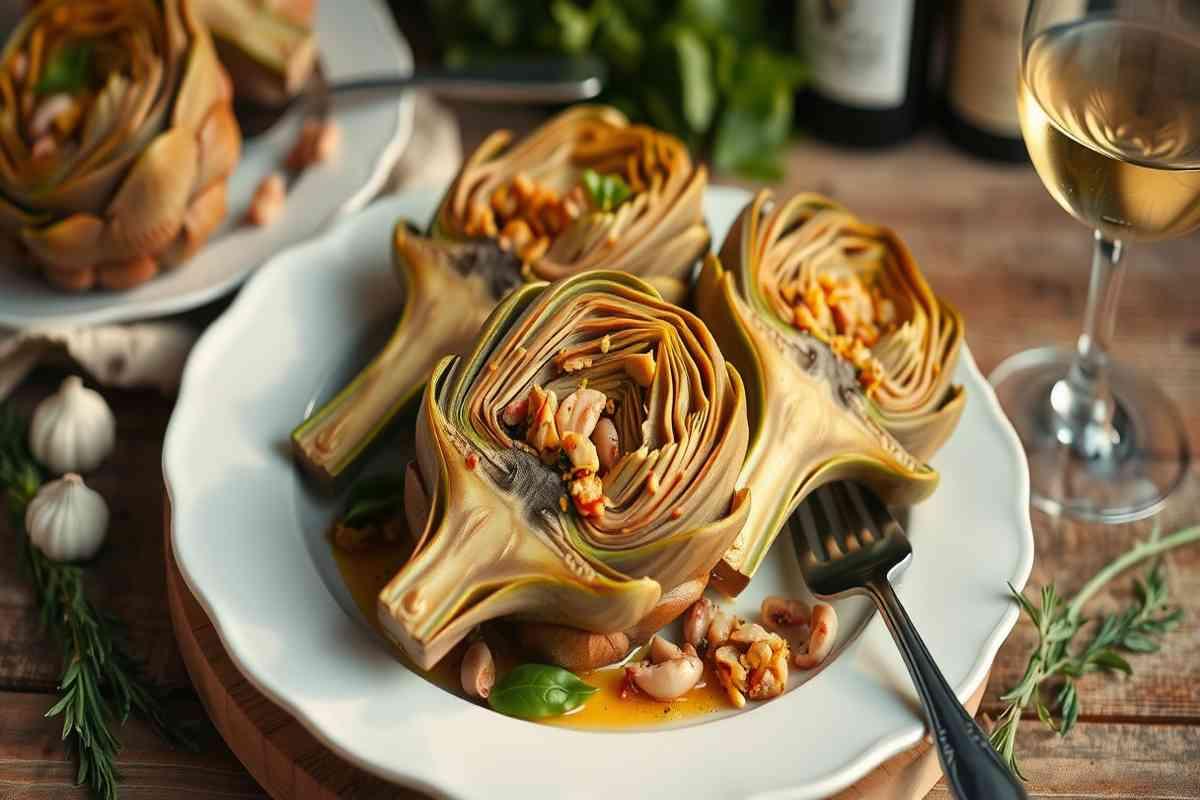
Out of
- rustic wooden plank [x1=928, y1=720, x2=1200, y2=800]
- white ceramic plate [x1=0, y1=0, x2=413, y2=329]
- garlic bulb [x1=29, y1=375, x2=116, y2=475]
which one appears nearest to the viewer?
rustic wooden plank [x1=928, y1=720, x2=1200, y2=800]

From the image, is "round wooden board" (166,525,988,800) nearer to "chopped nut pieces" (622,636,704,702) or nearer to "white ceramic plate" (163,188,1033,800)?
"white ceramic plate" (163,188,1033,800)

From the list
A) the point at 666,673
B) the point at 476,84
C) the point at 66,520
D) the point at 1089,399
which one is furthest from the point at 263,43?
the point at 1089,399

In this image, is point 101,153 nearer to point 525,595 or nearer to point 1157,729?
point 525,595

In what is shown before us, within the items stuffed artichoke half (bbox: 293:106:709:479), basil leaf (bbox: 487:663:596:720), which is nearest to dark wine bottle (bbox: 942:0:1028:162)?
stuffed artichoke half (bbox: 293:106:709:479)

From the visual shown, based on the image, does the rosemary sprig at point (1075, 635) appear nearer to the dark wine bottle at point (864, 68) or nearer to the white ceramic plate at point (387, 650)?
the white ceramic plate at point (387, 650)

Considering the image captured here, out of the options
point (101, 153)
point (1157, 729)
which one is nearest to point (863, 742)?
point (1157, 729)

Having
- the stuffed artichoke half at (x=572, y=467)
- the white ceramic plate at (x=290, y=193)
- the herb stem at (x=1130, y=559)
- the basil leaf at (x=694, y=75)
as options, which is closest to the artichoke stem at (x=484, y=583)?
the stuffed artichoke half at (x=572, y=467)
